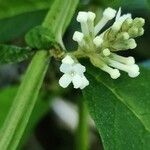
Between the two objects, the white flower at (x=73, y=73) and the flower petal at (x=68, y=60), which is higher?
the flower petal at (x=68, y=60)

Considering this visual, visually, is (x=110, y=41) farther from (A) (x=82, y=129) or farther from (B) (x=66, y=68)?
(A) (x=82, y=129)

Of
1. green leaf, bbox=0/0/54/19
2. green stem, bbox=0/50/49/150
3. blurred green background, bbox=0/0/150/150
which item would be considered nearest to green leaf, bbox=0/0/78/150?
green stem, bbox=0/50/49/150

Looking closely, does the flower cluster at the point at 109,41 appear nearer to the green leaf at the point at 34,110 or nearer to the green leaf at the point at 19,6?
the green leaf at the point at 19,6

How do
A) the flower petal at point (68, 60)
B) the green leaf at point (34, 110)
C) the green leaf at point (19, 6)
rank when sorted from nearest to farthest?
the flower petal at point (68, 60) < the green leaf at point (19, 6) < the green leaf at point (34, 110)

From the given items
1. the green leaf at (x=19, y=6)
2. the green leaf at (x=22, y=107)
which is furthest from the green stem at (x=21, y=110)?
the green leaf at (x=19, y=6)

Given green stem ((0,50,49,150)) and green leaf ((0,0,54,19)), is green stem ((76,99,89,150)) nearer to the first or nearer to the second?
green leaf ((0,0,54,19))

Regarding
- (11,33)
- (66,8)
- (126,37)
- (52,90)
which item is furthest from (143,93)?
(52,90)
